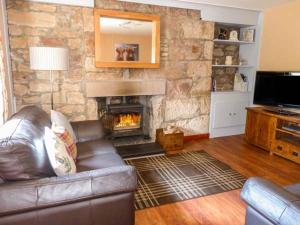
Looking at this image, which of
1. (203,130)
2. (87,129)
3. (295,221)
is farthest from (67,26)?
(295,221)

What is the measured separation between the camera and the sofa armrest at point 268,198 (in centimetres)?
126

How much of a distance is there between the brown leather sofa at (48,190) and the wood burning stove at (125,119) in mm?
2156

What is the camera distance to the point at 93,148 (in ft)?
7.93

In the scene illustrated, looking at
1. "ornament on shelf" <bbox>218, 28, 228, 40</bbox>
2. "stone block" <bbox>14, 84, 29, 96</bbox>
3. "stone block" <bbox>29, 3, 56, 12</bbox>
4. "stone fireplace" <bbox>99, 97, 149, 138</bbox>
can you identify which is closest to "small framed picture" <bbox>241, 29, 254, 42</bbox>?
"ornament on shelf" <bbox>218, 28, 228, 40</bbox>

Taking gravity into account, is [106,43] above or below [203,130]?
above

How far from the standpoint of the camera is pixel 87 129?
2779 mm

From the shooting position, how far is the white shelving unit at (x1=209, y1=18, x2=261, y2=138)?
4234 mm

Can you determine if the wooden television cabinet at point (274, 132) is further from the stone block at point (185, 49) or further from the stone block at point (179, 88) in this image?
the stone block at point (185, 49)

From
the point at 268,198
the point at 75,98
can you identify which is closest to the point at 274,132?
the point at 268,198

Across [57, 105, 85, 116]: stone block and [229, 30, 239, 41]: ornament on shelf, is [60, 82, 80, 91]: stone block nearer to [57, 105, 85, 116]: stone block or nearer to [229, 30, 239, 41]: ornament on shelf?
[57, 105, 85, 116]: stone block

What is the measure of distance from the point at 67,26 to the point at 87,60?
0.52m

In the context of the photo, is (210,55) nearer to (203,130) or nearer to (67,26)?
(203,130)

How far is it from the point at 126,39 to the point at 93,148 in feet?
6.30

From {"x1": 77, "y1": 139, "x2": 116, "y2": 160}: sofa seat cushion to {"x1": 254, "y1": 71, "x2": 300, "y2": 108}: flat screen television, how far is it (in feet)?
8.72
